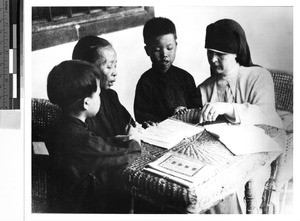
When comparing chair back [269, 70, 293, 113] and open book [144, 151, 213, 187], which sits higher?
chair back [269, 70, 293, 113]

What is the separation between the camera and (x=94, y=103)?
1911 millimetres

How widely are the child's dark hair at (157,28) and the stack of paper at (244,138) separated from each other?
19.6 inches

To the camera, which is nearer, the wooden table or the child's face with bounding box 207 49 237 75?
the wooden table

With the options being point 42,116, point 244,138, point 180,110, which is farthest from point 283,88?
point 42,116

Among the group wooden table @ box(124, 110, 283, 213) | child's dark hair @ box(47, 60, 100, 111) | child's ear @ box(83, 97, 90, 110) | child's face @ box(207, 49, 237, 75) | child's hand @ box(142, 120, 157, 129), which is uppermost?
child's face @ box(207, 49, 237, 75)

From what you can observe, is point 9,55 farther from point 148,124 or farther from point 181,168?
point 181,168

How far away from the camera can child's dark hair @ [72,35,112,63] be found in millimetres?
1915

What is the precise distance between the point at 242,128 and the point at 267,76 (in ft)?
0.90

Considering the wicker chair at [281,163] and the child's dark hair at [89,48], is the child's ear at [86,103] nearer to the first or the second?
the child's dark hair at [89,48]

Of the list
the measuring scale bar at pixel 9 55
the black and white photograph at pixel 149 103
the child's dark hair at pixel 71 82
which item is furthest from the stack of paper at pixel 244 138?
the measuring scale bar at pixel 9 55

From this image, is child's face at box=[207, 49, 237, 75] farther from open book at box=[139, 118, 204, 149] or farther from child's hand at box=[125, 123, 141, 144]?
child's hand at box=[125, 123, 141, 144]

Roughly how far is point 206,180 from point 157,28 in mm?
741

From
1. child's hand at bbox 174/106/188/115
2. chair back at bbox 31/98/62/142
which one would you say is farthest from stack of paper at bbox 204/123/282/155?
chair back at bbox 31/98/62/142
